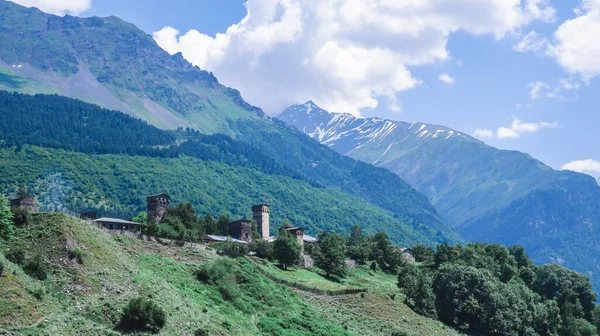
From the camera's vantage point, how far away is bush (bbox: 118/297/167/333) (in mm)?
45906

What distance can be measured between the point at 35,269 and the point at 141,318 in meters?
8.67

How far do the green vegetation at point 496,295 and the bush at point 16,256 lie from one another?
175 ft

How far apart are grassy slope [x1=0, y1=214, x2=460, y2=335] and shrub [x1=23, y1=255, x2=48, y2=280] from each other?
697 millimetres

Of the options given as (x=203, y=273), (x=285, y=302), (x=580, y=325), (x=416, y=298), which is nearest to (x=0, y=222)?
(x=203, y=273)

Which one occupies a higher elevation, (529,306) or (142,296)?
(142,296)

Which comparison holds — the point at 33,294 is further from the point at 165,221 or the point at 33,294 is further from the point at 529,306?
the point at 529,306

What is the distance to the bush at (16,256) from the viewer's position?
47.9 metres

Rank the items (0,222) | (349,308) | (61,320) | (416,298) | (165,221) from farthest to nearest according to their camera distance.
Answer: (165,221), (416,298), (349,308), (0,222), (61,320)

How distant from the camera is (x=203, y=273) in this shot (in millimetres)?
65875

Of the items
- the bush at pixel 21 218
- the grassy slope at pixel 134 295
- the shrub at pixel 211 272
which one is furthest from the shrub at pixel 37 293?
the shrub at pixel 211 272

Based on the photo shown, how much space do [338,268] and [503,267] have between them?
37.3 m

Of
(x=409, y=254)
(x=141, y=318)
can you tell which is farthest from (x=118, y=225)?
(x=409, y=254)

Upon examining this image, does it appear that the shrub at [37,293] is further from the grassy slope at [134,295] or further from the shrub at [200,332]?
the shrub at [200,332]

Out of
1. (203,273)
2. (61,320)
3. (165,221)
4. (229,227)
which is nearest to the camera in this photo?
(61,320)
